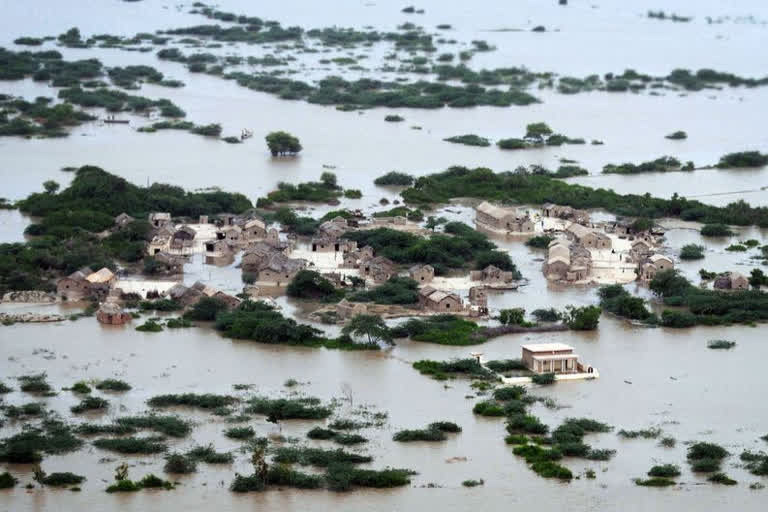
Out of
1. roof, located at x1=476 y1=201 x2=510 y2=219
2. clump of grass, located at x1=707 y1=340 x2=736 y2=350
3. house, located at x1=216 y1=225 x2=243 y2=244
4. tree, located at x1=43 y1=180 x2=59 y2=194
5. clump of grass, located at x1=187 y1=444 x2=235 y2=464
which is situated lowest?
clump of grass, located at x1=187 y1=444 x2=235 y2=464

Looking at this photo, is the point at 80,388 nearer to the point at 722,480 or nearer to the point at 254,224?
the point at 722,480

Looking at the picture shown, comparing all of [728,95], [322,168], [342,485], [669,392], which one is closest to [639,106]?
[728,95]

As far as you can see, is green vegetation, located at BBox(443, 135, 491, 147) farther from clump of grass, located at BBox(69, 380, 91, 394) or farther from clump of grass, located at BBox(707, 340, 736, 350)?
clump of grass, located at BBox(69, 380, 91, 394)

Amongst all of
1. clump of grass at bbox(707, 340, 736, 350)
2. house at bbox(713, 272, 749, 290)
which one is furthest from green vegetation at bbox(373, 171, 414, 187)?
clump of grass at bbox(707, 340, 736, 350)

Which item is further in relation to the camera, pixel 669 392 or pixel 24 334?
pixel 24 334

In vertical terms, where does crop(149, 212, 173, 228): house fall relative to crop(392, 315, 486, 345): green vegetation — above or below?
above

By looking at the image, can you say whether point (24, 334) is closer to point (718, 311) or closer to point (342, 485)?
point (342, 485)
